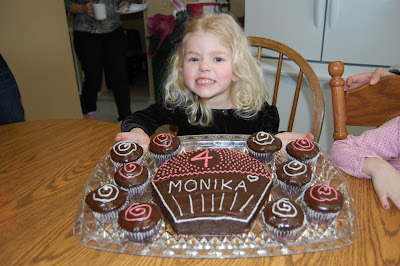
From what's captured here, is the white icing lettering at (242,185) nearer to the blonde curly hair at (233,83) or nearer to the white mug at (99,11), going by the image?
the blonde curly hair at (233,83)

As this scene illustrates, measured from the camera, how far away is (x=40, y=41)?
9.23ft

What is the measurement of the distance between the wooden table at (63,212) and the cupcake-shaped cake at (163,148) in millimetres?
215

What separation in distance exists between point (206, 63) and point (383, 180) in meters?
0.71

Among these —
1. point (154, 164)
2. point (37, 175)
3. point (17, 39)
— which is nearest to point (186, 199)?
point (154, 164)

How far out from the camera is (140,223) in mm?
679

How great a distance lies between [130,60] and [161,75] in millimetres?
2349

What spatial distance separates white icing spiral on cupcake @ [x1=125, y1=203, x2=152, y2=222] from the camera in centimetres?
69

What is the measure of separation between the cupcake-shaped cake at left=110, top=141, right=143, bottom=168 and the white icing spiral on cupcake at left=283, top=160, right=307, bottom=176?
42cm

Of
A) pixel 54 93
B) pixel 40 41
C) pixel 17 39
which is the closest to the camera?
pixel 17 39

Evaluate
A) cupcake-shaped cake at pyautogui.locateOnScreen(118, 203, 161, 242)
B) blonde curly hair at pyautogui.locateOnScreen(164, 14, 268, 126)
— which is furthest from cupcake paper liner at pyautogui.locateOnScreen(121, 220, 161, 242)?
blonde curly hair at pyautogui.locateOnScreen(164, 14, 268, 126)

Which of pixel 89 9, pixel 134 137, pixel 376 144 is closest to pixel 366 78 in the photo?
pixel 376 144

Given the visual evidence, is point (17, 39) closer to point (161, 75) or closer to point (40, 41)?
point (40, 41)

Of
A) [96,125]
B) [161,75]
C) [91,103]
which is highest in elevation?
[96,125]

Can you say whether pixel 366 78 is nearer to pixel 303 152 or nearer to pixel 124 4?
pixel 303 152
